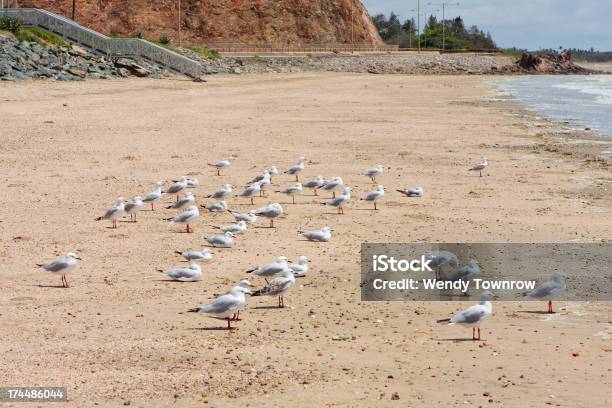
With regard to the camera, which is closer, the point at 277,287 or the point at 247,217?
the point at 277,287

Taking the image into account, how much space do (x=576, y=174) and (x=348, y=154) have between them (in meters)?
6.01

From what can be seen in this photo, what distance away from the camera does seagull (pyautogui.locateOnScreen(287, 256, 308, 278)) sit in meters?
12.1

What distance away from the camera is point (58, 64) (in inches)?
1916

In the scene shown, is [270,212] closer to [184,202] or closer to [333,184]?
[184,202]

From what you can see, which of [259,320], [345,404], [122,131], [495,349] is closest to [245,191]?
[259,320]

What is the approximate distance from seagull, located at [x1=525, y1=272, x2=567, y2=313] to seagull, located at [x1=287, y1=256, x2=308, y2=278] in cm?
278

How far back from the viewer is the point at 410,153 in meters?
25.1

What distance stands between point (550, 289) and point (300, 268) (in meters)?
3.05

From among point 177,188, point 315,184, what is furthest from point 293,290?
point 315,184

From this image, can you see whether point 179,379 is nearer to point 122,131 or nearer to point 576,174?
point 576,174

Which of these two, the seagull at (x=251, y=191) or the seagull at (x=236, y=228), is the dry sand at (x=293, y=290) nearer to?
the seagull at (x=236, y=228)

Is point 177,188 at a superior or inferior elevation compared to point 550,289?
superior

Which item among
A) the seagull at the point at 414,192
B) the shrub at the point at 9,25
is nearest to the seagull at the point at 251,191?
the seagull at the point at 414,192

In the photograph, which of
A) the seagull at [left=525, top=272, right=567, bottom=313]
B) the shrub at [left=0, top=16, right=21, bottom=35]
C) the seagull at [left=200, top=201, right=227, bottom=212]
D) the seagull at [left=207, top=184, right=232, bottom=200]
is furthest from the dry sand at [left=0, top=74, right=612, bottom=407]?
the shrub at [left=0, top=16, right=21, bottom=35]
